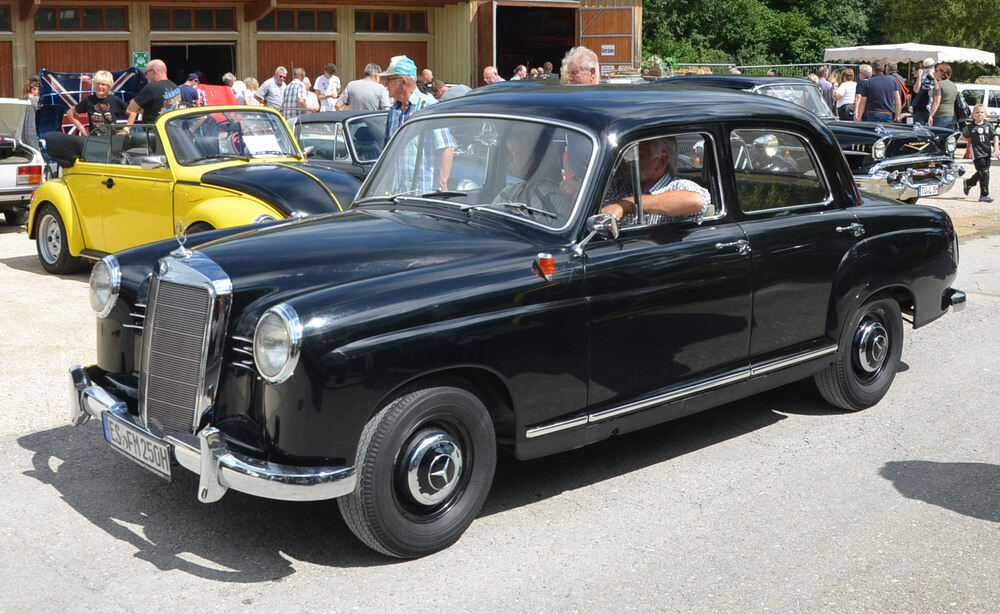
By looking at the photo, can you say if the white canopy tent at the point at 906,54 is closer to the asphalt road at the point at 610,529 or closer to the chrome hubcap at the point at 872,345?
the chrome hubcap at the point at 872,345

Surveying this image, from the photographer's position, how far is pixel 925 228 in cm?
656

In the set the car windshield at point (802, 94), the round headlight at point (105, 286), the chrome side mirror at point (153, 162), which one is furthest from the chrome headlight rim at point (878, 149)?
the round headlight at point (105, 286)

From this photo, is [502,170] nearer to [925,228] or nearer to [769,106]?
[769,106]

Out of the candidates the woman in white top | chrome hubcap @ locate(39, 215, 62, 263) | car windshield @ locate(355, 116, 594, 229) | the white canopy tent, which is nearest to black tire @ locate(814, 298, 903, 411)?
car windshield @ locate(355, 116, 594, 229)

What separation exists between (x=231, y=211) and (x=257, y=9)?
15.6 meters

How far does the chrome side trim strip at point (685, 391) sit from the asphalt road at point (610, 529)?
1.39 ft

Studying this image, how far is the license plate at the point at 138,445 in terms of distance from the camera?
14.1 ft

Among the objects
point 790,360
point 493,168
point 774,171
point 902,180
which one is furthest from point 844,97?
point 493,168

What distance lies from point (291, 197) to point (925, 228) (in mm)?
4579

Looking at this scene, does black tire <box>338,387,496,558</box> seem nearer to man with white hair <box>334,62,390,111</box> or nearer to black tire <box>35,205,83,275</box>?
black tire <box>35,205,83,275</box>

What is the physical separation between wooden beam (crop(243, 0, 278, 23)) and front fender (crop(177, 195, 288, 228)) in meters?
14.6

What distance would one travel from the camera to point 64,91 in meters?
19.4

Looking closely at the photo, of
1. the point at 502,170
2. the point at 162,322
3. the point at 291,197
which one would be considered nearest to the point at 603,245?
the point at 502,170

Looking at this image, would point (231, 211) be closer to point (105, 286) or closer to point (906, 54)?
point (105, 286)
